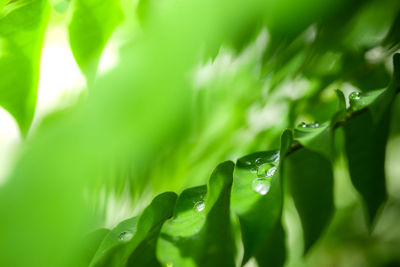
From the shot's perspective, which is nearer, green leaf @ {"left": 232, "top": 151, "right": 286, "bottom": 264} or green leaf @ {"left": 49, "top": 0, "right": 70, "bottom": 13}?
green leaf @ {"left": 232, "top": 151, "right": 286, "bottom": 264}

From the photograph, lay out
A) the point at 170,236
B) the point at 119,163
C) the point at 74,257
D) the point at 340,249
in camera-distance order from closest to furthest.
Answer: the point at 170,236
the point at 74,257
the point at 119,163
the point at 340,249

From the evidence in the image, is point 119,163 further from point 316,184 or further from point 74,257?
point 316,184

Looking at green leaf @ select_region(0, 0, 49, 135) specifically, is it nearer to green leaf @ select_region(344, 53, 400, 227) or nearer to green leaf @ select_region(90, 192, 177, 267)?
green leaf @ select_region(90, 192, 177, 267)

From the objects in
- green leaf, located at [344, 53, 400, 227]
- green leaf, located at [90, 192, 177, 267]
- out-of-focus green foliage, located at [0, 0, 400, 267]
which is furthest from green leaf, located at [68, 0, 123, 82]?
green leaf, located at [344, 53, 400, 227]

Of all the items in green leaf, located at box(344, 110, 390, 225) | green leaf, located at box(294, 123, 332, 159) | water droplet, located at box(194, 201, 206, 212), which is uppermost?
green leaf, located at box(294, 123, 332, 159)

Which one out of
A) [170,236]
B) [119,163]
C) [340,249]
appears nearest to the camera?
[170,236]

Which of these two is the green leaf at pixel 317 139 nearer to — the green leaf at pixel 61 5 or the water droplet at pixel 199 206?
the water droplet at pixel 199 206

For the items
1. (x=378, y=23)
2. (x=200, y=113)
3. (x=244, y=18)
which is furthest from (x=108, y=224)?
(x=378, y=23)
